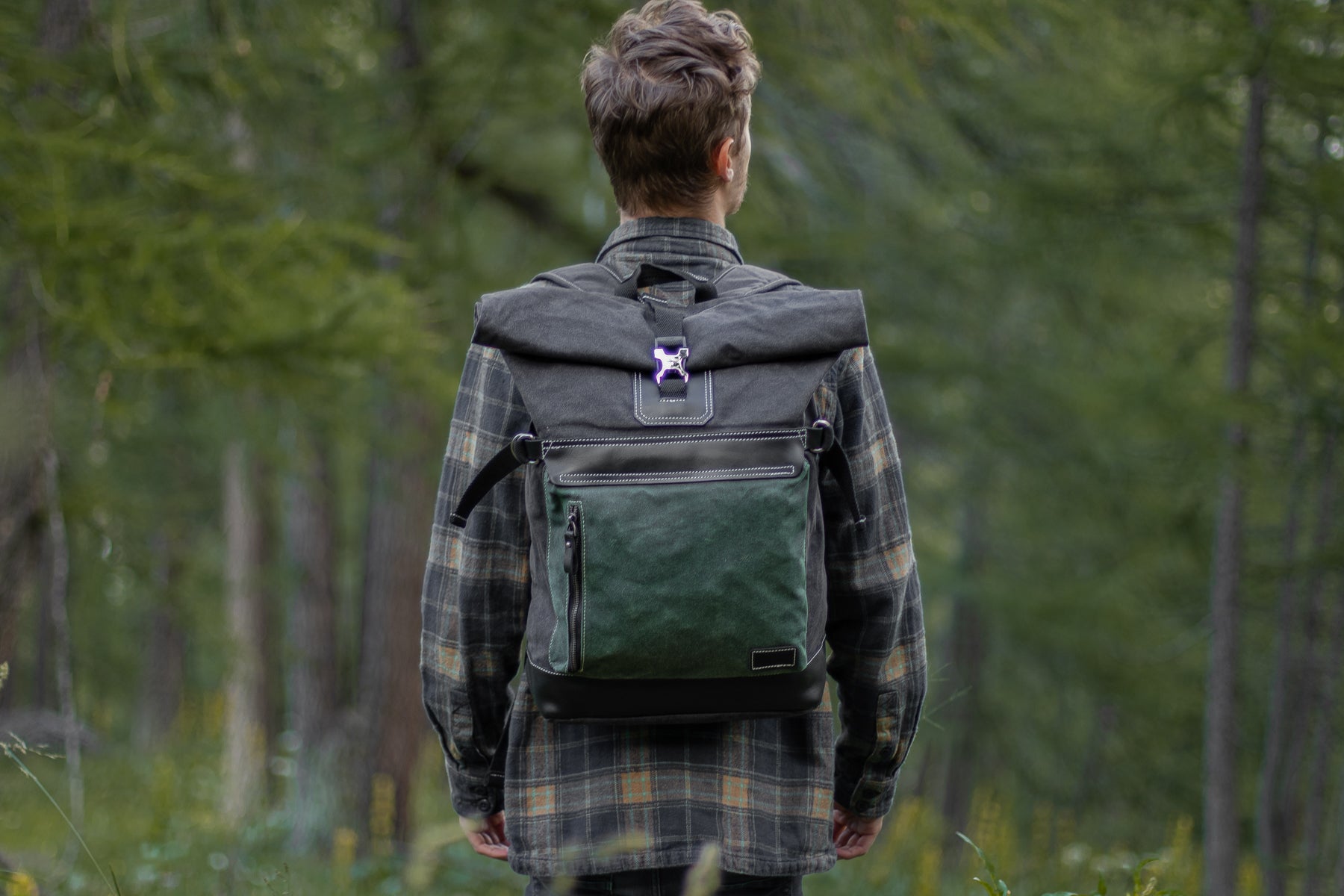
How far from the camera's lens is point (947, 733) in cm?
1341

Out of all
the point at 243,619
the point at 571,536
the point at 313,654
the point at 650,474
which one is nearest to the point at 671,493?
the point at 650,474

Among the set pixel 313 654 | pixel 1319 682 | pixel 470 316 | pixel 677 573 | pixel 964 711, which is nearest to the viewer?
pixel 677 573

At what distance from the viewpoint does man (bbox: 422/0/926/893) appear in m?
1.54

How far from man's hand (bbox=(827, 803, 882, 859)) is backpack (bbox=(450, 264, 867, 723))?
412mm

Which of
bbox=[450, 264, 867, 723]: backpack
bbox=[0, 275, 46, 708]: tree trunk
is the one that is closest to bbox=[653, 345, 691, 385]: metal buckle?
bbox=[450, 264, 867, 723]: backpack

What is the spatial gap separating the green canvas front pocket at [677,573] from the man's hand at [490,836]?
0.49 metres

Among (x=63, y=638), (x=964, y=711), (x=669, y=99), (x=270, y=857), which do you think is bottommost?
(x=964, y=711)

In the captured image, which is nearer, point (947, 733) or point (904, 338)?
point (904, 338)

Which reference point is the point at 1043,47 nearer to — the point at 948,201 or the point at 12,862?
the point at 948,201

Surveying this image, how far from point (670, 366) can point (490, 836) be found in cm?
87

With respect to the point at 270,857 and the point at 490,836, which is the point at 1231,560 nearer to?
the point at 490,836

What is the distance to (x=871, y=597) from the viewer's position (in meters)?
1.64

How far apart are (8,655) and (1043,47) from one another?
5.00m

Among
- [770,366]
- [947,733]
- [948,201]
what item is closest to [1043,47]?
[948,201]
